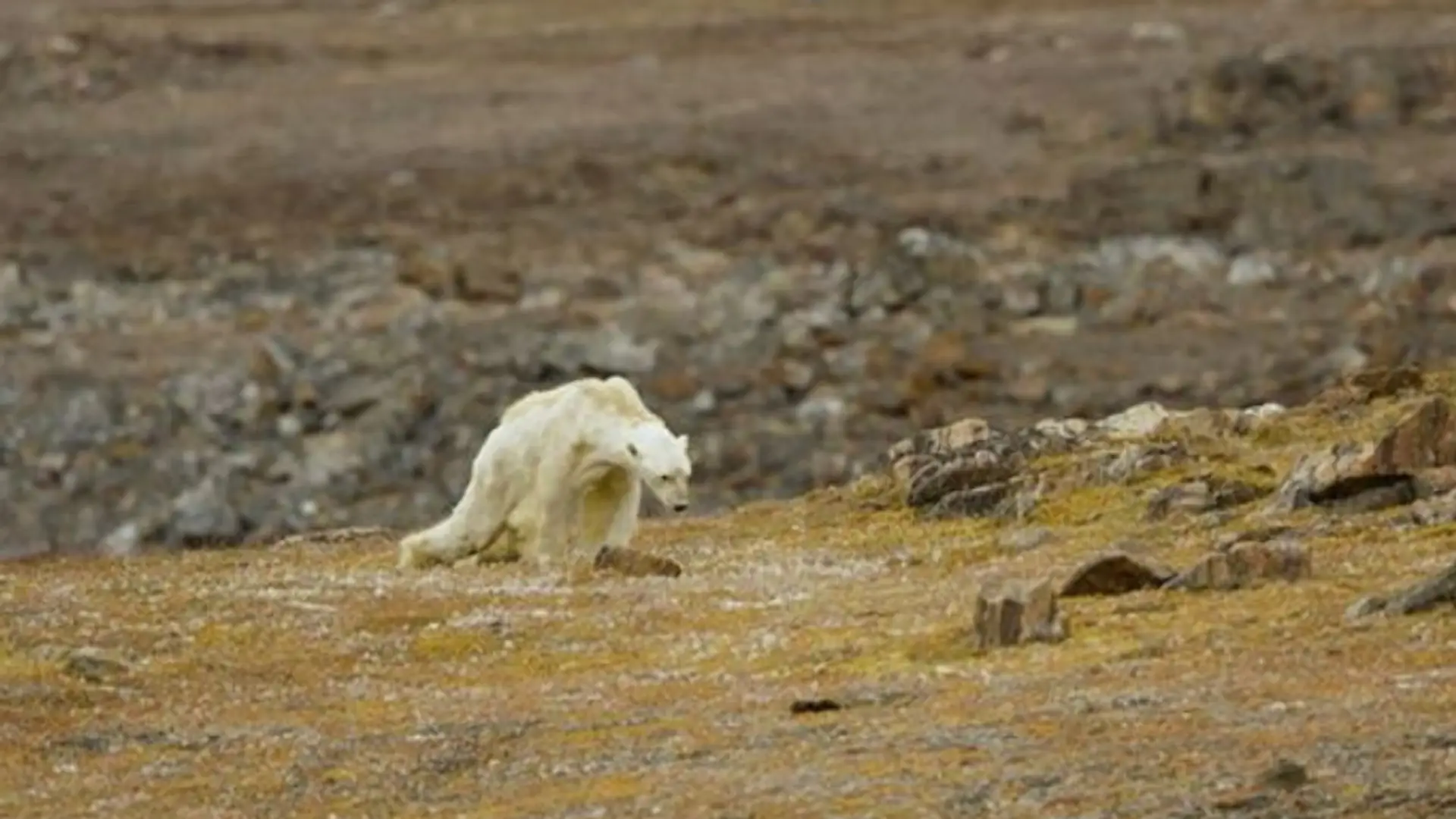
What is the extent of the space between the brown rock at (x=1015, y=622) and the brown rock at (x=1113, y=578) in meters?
1.30

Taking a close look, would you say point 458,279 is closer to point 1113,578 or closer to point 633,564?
point 633,564

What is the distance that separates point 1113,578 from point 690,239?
35526 millimetres

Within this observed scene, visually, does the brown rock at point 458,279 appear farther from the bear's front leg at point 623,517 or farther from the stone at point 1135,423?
the bear's front leg at point 623,517

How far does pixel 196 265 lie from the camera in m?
57.7

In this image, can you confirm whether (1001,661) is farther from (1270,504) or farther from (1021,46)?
(1021,46)

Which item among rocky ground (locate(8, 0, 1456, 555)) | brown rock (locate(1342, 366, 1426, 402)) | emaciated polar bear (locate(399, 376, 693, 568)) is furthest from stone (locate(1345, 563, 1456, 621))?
rocky ground (locate(8, 0, 1456, 555))

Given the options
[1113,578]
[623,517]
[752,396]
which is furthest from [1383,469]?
[752,396]

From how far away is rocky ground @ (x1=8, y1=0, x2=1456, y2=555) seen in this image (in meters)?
47.2

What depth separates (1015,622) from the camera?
20.3 metres

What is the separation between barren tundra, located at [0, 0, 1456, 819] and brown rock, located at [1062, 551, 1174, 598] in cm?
3

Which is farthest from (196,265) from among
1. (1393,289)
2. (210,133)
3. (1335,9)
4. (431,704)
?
(431,704)

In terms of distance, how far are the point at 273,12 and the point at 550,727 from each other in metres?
68.5

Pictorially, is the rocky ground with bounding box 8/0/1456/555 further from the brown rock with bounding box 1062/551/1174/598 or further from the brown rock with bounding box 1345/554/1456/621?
the brown rock with bounding box 1345/554/1456/621

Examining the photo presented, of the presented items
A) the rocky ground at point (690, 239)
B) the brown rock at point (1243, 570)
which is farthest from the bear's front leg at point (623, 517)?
the rocky ground at point (690, 239)
